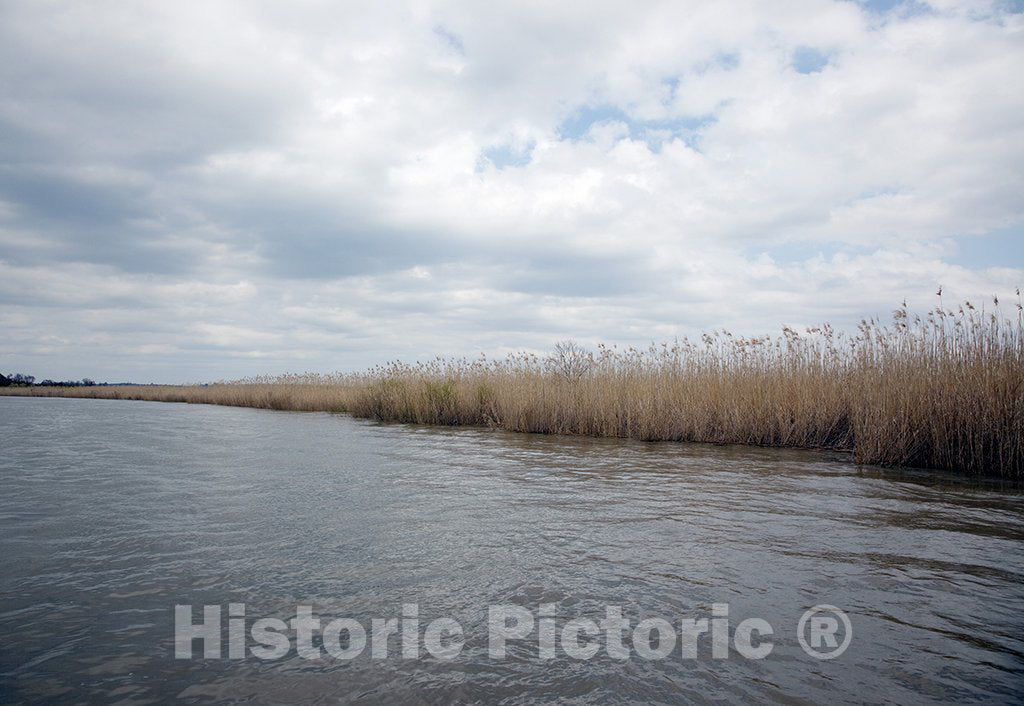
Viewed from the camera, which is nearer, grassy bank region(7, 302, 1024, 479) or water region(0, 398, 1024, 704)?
water region(0, 398, 1024, 704)

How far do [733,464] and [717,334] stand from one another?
4628 mm

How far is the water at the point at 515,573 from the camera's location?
1976mm

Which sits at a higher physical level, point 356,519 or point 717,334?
point 717,334

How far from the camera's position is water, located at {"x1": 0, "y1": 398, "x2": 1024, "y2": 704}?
1.98 m

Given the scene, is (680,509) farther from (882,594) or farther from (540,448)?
(540,448)

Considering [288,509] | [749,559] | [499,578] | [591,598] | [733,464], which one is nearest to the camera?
[591,598]

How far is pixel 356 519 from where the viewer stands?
14.5 feet

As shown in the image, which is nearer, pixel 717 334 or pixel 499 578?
pixel 499 578

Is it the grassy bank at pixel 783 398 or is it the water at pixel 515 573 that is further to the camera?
the grassy bank at pixel 783 398

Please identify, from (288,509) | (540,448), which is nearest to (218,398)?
(540,448)

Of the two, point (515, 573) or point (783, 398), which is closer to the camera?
point (515, 573)

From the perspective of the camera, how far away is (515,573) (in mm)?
3066

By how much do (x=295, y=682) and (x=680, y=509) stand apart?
3377mm

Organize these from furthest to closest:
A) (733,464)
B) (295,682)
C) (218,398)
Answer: (218,398) < (733,464) < (295,682)
